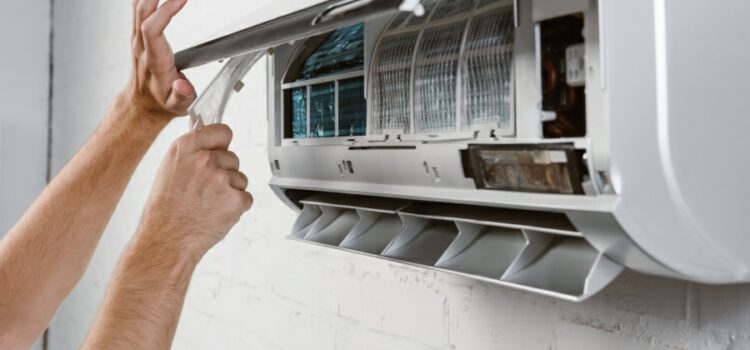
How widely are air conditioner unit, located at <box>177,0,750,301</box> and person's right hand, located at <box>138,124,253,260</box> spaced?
0.13 meters

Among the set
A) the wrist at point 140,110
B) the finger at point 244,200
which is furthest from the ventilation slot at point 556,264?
the wrist at point 140,110

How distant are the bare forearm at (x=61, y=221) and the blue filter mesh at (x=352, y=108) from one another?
1.51 ft

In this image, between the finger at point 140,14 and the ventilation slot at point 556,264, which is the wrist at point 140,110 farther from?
the ventilation slot at point 556,264

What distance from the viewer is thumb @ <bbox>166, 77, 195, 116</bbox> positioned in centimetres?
111

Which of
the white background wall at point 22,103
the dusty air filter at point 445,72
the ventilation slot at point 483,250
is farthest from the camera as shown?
the white background wall at point 22,103

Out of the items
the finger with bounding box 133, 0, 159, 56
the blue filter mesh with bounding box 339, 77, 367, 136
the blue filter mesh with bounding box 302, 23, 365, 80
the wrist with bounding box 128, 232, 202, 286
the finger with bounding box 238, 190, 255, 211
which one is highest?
the finger with bounding box 133, 0, 159, 56

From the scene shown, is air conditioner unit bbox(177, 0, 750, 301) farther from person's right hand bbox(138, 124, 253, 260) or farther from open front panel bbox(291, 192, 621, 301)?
person's right hand bbox(138, 124, 253, 260)

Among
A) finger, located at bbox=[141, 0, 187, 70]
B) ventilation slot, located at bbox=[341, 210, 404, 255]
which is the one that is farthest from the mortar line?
ventilation slot, located at bbox=[341, 210, 404, 255]

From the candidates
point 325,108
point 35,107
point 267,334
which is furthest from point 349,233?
point 35,107

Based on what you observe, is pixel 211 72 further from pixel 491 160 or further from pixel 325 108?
pixel 491 160

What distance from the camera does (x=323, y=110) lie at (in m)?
1.11

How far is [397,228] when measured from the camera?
3.48ft

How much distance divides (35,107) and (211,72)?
1.67m

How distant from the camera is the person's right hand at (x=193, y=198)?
1.04 m
